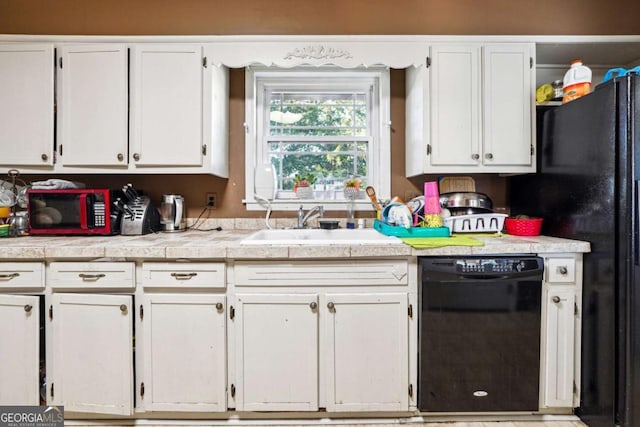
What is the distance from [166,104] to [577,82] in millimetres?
2297

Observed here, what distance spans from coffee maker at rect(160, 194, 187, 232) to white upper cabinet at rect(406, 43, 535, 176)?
1.57m

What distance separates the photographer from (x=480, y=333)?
155cm

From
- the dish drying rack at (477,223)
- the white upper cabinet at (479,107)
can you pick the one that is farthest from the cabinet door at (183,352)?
the white upper cabinet at (479,107)

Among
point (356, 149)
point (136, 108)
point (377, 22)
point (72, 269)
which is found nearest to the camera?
point (72, 269)

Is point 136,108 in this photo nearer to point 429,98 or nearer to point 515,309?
point 429,98

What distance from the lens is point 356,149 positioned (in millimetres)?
2371

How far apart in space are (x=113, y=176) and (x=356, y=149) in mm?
1716

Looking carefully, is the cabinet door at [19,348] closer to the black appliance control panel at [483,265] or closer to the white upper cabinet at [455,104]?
the black appliance control panel at [483,265]

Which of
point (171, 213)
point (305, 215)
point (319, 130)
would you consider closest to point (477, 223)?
point (305, 215)

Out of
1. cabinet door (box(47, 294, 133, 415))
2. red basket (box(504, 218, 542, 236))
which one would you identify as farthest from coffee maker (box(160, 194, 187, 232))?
red basket (box(504, 218, 542, 236))

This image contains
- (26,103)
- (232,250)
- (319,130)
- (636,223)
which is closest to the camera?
(636,223)

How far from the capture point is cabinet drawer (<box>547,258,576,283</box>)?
1.58 m

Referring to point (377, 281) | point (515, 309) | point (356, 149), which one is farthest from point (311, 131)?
point (515, 309)

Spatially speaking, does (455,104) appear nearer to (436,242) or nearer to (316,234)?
(436,242)
